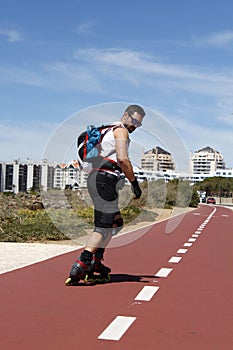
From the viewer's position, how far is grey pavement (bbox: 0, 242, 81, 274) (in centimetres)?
1002

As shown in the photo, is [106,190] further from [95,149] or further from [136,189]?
[95,149]

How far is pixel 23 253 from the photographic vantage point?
39.1 ft

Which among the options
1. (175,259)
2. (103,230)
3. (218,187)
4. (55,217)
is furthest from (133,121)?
(218,187)

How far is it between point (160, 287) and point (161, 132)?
3229mm

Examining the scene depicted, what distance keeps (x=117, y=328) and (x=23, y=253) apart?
22.4ft

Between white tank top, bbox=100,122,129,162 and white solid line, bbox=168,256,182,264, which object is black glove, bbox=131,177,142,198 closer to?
white tank top, bbox=100,122,129,162

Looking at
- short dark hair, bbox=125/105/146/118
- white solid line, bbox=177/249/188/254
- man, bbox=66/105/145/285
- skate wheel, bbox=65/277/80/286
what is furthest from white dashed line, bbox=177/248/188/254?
short dark hair, bbox=125/105/146/118

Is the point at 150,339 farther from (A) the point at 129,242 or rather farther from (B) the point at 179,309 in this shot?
(A) the point at 129,242

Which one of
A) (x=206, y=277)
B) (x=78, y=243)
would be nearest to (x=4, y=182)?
(x=78, y=243)

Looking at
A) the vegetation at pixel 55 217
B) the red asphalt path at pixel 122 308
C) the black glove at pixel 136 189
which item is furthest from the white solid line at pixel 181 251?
the black glove at pixel 136 189

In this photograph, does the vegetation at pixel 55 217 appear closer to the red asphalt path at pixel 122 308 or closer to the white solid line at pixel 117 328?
the red asphalt path at pixel 122 308

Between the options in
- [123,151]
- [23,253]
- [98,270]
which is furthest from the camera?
[23,253]

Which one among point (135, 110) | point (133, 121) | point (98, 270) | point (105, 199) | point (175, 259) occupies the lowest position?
point (175, 259)

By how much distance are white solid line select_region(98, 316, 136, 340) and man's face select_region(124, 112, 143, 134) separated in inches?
111
